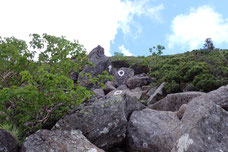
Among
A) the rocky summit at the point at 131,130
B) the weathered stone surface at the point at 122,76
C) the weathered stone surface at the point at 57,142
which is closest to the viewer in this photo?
the rocky summit at the point at 131,130

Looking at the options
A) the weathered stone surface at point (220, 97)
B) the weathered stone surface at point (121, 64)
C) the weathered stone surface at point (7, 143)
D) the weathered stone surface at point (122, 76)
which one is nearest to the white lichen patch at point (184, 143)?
the weathered stone surface at point (7, 143)

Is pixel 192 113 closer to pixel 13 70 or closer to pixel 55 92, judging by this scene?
pixel 55 92

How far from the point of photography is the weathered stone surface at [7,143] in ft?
24.3

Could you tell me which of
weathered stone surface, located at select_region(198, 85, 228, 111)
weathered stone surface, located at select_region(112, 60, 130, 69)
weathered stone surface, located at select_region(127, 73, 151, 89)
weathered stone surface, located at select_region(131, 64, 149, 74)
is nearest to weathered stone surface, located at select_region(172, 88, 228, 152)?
weathered stone surface, located at select_region(198, 85, 228, 111)

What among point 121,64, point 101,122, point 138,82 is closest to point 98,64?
point 138,82

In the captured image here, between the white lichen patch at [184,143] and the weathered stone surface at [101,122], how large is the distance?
140 inches

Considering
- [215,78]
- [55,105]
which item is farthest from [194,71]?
[55,105]

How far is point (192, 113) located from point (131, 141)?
4093 mm

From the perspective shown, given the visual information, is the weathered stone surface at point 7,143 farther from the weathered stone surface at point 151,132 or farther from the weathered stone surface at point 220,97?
the weathered stone surface at point 220,97

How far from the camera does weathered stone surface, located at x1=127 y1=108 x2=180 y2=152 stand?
9648mm

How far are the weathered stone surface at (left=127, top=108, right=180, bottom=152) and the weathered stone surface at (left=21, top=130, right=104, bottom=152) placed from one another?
2.68 m

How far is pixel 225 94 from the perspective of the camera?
12.1m

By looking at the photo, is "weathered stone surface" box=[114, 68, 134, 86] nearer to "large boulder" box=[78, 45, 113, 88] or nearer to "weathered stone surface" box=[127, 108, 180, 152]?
"large boulder" box=[78, 45, 113, 88]

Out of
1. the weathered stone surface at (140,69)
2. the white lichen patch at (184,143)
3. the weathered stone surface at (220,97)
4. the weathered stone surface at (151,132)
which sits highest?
the weathered stone surface at (140,69)
